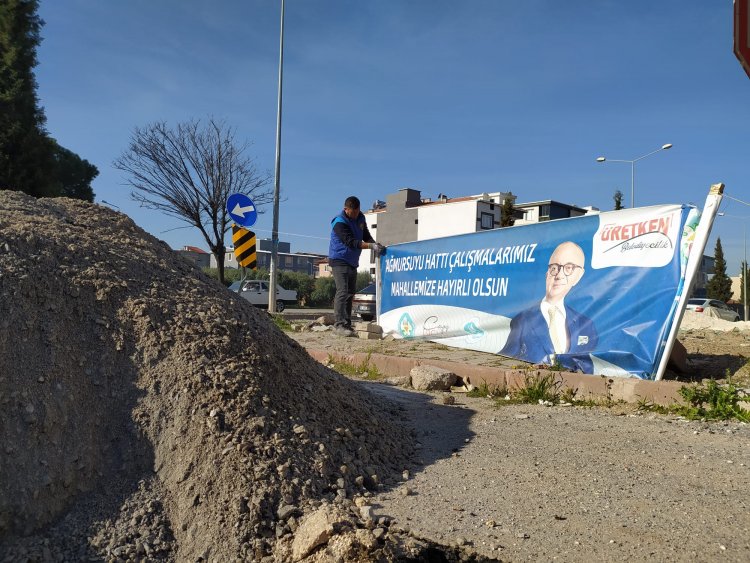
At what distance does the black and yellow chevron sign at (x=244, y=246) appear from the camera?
1201 cm

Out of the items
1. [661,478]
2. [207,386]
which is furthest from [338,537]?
[661,478]

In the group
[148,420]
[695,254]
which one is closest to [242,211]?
[695,254]

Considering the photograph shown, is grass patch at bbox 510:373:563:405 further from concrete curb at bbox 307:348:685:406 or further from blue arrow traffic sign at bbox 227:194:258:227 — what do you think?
blue arrow traffic sign at bbox 227:194:258:227

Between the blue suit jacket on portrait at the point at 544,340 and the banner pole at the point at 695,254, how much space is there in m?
0.66

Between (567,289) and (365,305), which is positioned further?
(365,305)

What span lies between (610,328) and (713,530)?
2977 millimetres

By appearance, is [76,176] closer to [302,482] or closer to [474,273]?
[474,273]

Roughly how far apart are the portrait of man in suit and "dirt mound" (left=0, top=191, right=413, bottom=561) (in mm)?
2661

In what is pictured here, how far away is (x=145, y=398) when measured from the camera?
8.79 ft

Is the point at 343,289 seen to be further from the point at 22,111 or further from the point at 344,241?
the point at 22,111

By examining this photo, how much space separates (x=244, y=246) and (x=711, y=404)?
383 inches

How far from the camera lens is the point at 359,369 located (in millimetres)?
6344

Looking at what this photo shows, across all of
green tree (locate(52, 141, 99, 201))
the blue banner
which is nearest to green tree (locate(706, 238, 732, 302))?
green tree (locate(52, 141, 99, 201))

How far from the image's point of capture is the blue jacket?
762 cm
